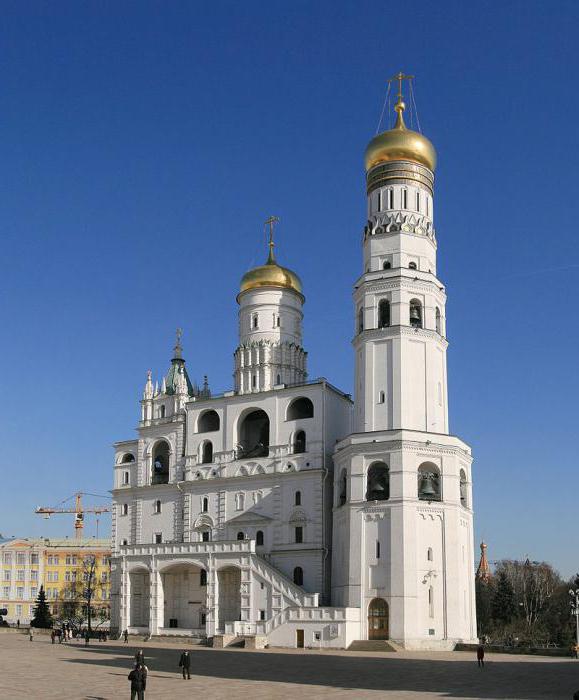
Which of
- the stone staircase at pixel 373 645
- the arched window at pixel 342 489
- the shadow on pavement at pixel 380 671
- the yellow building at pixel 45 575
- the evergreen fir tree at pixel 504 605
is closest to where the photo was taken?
the shadow on pavement at pixel 380 671

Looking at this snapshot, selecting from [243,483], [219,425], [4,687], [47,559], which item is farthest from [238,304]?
[47,559]

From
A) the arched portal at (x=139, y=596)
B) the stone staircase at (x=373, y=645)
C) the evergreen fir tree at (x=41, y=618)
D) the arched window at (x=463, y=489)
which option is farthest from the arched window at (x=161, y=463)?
the arched window at (x=463, y=489)

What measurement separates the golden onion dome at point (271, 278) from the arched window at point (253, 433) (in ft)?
30.1

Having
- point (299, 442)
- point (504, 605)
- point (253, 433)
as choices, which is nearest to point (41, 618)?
point (253, 433)

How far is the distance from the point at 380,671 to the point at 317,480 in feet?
71.7

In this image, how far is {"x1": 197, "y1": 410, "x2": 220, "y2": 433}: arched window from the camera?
61156mm

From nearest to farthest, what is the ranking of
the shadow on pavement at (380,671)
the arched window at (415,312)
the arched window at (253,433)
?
the shadow on pavement at (380,671)
the arched window at (415,312)
the arched window at (253,433)

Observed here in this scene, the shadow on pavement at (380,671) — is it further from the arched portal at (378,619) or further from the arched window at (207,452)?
the arched window at (207,452)

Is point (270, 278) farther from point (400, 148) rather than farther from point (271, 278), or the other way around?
point (400, 148)

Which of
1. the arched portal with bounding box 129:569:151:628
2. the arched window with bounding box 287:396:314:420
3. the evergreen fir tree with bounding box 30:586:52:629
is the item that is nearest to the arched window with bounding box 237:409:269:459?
the arched window with bounding box 287:396:314:420

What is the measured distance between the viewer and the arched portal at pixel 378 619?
48.1m

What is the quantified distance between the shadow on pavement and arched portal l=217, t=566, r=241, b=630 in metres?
8.78

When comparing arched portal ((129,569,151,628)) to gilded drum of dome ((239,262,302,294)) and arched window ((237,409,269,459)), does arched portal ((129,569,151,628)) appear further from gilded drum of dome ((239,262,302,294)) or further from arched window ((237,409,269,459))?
gilded drum of dome ((239,262,302,294))

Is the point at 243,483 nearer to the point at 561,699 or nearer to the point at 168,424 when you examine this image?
the point at 168,424
